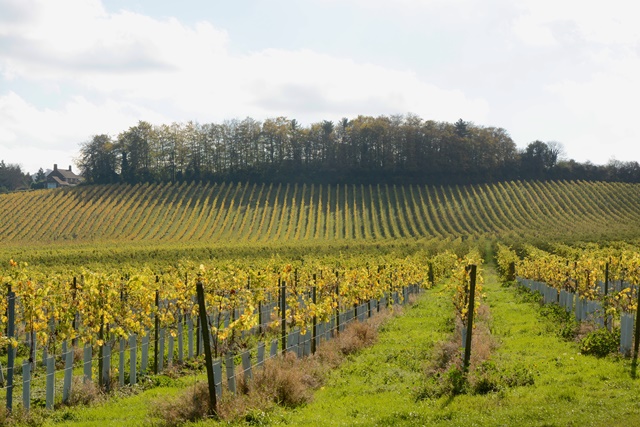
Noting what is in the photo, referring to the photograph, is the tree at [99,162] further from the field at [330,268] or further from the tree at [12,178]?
the tree at [12,178]

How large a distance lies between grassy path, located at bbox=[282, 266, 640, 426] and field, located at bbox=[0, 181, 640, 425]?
0.21ft

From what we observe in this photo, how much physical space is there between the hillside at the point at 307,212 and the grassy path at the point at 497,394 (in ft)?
172

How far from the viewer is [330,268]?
24016 mm

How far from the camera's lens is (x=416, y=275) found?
30.6 meters

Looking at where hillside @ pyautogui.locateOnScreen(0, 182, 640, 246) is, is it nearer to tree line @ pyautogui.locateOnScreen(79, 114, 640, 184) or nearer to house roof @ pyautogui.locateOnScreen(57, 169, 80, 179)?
tree line @ pyautogui.locateOnScreen(79, 114, 640, 184)

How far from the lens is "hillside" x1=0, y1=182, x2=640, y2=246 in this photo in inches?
2844

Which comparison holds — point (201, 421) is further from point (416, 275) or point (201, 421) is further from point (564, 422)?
point (416, 275)

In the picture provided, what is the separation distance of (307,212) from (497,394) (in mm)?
71393

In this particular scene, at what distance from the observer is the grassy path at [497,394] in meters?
9.62

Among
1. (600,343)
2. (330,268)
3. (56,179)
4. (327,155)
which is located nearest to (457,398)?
(600,343)

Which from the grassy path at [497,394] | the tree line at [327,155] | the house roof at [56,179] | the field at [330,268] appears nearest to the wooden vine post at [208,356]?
the field at [330,268]

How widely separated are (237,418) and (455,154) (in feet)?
302

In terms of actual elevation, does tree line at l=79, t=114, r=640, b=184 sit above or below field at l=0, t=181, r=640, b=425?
above

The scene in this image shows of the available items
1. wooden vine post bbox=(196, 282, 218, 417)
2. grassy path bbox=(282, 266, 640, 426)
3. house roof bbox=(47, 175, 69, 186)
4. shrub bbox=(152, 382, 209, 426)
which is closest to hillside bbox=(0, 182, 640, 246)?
house roof bbox=(47, 175, 69, 186)
